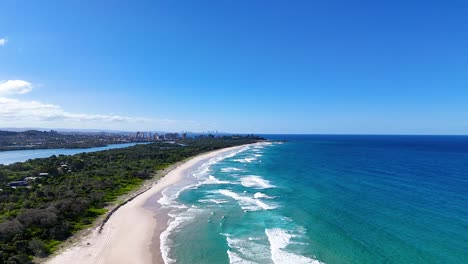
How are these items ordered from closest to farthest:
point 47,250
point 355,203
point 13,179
A: point 47,250
point 355,203
point 13,179

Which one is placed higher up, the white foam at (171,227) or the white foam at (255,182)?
the white foam at (255,182)

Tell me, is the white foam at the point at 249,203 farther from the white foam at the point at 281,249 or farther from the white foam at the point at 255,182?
the white foam at the point at 281,249

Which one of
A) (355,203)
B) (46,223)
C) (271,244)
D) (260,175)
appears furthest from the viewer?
(260,175)

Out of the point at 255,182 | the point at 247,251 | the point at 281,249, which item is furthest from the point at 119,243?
the point at 255,182

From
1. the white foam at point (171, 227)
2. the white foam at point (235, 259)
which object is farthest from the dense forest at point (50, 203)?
the white foam at point (235, 259)

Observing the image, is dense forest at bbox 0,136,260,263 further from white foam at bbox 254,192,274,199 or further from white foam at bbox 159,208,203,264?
white foam at bbox 254,192,274,199

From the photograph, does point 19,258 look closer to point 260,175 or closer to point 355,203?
point 355,203

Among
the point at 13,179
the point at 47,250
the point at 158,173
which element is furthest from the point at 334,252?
the point at 13,179
